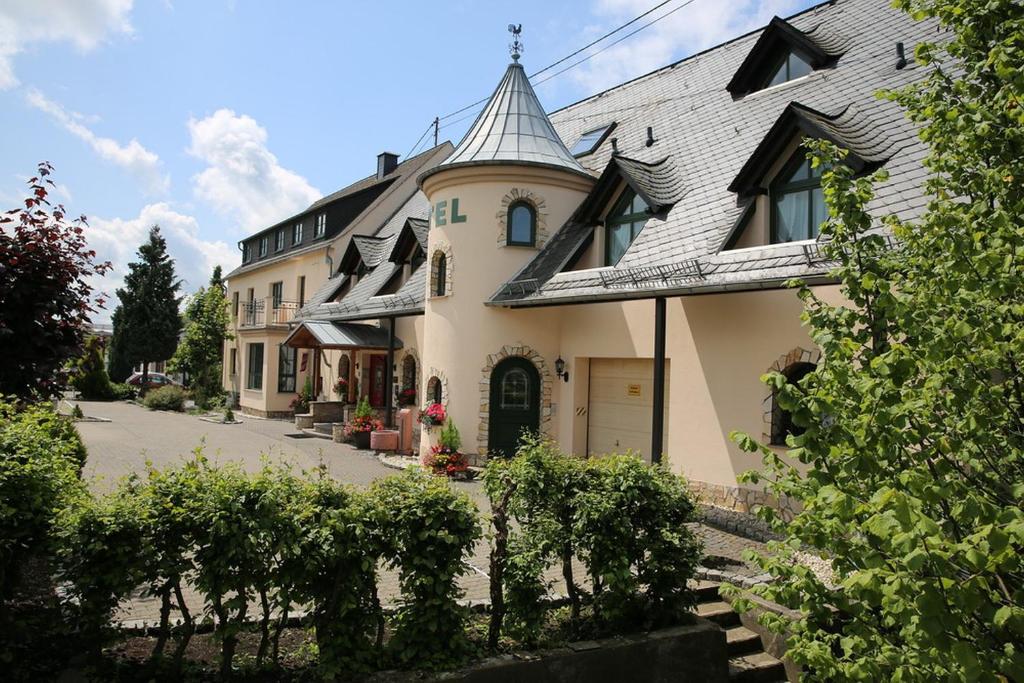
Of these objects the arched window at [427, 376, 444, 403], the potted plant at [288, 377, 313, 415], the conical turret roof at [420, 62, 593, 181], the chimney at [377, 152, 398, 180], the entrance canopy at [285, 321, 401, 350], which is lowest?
the potted plant at [288, 377, 313, 415]

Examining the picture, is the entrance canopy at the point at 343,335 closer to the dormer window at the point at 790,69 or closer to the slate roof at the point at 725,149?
the slate roof at the point at 725,149

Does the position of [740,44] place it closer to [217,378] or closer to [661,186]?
[661,186]

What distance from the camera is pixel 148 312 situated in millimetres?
41875

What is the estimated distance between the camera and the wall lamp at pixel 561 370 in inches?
591

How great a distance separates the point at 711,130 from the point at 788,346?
6.19 m

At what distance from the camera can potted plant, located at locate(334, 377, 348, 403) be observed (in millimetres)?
23719

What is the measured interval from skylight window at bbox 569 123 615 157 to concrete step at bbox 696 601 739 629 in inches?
512

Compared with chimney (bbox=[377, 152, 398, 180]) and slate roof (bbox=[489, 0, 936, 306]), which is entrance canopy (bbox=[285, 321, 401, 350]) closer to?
slate roof (bbox=[489, 0, 936, 306])

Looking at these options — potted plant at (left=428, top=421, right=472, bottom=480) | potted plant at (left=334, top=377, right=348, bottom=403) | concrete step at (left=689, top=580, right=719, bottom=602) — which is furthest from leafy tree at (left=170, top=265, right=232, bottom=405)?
concrete step at (left=689, top=580, right=719, bottom=602)

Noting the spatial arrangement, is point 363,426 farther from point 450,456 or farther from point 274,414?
point 274,414

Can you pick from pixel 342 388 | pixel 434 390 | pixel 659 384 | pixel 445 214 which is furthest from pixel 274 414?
pixel 659 384

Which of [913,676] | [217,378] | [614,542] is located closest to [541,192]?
[614,542]

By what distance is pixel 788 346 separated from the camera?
10008 mm

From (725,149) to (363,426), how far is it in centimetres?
1234
